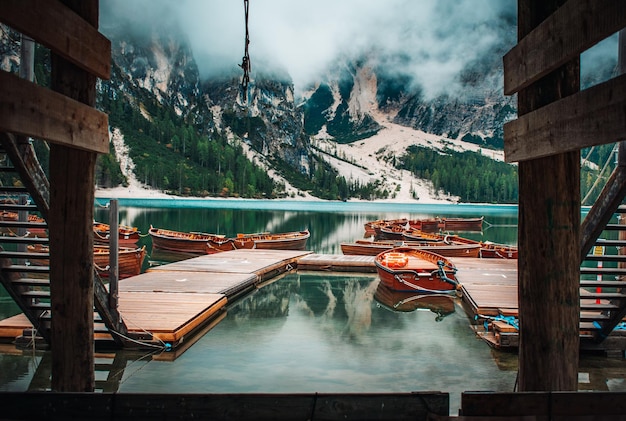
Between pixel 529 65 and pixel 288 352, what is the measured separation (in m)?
8.66

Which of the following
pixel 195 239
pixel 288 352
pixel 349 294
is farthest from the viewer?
pixel 195 239

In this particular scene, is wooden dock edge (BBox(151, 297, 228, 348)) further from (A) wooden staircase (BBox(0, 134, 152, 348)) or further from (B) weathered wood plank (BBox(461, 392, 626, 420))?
(B) weathered wood plank (BBox(461, 392, 626, 420))

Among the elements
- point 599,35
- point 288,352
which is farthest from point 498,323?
point 599,35

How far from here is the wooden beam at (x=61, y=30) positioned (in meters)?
3.85

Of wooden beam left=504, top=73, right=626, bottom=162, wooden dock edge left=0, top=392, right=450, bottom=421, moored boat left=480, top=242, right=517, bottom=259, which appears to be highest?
wooden beam left=504, top=73, right=626, bottom=162

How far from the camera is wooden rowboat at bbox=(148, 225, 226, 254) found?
107ft

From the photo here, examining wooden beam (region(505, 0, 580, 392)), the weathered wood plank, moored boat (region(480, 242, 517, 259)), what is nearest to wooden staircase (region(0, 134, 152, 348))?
the weathered wood plank

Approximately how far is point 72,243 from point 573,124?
4.59 metres

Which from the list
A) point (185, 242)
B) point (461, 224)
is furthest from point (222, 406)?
point (461, 224)

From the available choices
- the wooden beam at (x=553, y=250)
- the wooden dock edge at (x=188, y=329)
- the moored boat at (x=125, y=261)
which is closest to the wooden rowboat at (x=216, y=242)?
the moored boat at (x=125, y=261)

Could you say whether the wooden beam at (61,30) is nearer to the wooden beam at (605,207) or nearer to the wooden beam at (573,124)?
the wooden beam at (573,124)

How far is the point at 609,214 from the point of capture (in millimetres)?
6762

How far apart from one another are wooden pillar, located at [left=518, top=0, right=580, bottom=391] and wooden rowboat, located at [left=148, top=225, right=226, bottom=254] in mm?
28504

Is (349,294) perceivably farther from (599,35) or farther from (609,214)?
(599,35)
